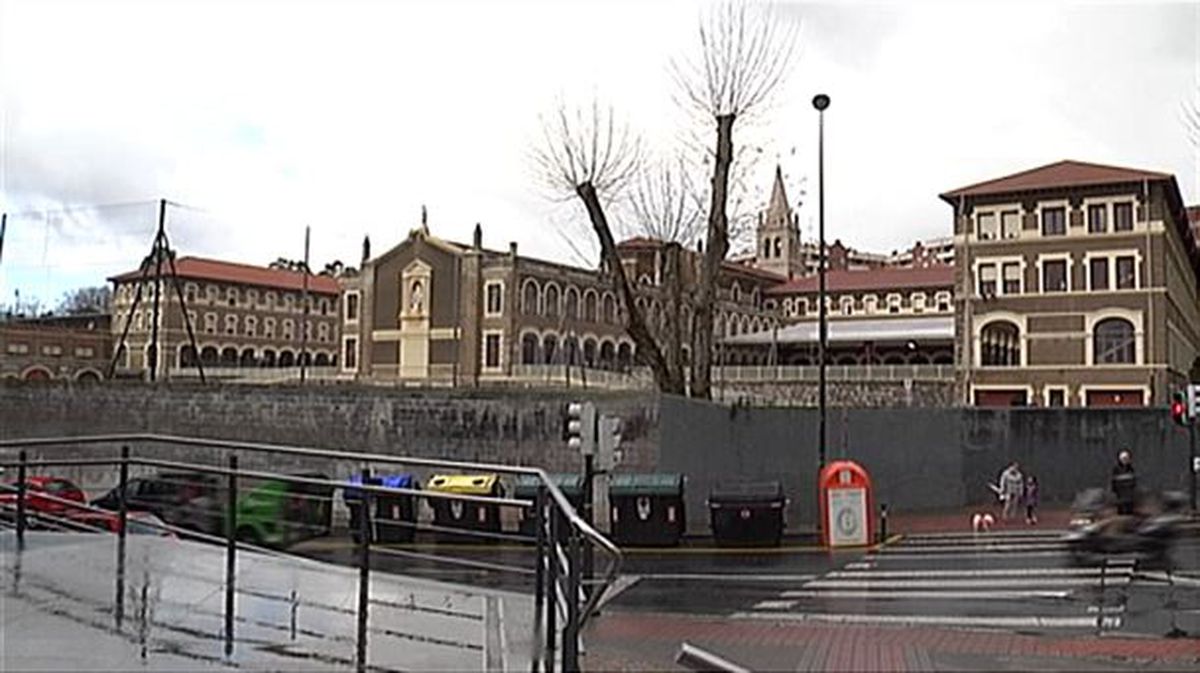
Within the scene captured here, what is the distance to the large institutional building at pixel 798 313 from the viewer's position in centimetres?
5488

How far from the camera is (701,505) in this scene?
27.2 meters

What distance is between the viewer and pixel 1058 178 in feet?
196

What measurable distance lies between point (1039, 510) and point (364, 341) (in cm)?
6099

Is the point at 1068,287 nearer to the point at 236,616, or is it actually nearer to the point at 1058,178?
the point at 1058,178

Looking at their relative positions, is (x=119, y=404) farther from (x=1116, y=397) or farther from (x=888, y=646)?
(x=1116, y=397)

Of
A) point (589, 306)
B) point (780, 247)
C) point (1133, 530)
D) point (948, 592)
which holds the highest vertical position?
point (780, 247)

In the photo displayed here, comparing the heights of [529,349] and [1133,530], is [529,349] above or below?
above

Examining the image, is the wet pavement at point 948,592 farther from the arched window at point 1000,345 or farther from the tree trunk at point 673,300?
the arched window at point 1000,345

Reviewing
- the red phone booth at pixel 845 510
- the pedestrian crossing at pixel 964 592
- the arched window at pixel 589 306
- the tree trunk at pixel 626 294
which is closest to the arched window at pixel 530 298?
the arched window at pixel 589 306

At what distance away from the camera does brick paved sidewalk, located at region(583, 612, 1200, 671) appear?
29.8 feet

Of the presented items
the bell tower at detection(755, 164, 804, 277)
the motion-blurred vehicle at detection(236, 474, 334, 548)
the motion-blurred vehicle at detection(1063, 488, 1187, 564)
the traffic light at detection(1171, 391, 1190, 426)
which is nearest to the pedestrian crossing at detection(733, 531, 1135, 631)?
the motion-blurred vehicle at detection(1063, 488, 1187, 564)

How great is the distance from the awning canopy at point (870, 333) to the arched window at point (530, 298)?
42.0 feet

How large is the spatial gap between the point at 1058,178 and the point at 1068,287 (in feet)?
18.9

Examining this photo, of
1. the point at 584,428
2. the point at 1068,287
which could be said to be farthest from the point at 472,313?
the point at 584,428
